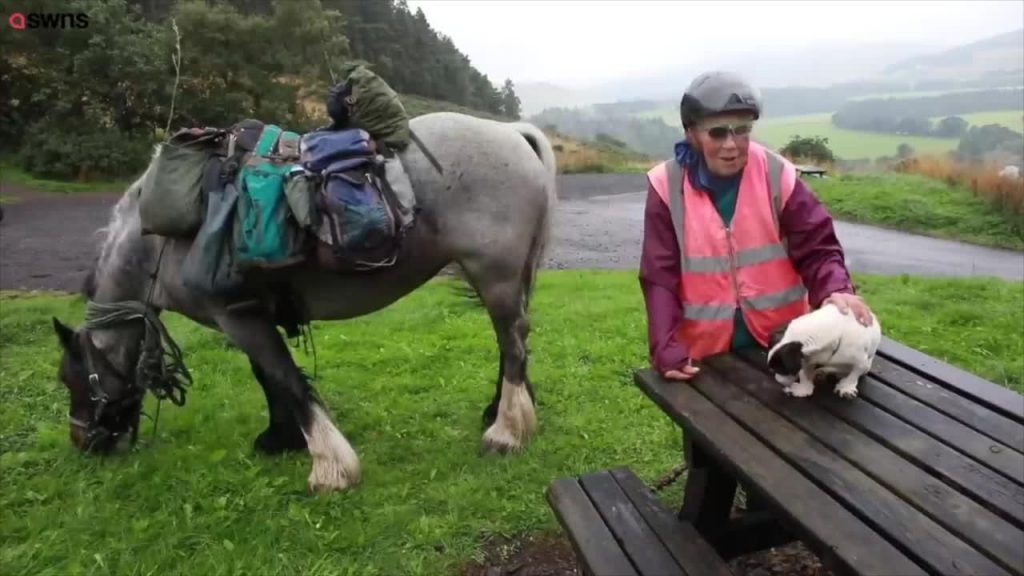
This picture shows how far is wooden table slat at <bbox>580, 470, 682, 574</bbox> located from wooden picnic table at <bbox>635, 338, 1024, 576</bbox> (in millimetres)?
295

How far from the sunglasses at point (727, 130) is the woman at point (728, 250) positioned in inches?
1.6

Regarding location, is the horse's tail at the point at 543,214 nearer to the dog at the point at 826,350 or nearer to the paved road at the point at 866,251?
the dog at the point at 826,350

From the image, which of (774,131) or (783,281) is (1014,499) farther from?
(774,131)

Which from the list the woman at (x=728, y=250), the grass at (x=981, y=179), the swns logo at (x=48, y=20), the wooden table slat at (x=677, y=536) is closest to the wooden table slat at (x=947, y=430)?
the woman at (x=728, y=250)

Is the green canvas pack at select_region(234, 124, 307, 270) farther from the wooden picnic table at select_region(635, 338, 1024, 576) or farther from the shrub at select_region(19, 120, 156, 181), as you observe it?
the shrub at select_region(19, 120, 156, 181)

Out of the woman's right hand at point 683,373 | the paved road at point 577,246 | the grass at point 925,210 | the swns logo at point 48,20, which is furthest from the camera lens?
the swns logo at point 48,20

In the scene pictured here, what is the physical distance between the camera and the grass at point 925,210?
11516 mm

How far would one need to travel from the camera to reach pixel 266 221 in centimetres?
316

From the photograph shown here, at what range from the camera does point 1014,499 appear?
5.32 ft

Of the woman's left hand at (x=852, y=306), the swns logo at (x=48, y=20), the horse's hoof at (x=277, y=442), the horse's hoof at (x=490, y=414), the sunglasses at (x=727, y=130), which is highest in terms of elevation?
the swns logo at (x=48, y=20)

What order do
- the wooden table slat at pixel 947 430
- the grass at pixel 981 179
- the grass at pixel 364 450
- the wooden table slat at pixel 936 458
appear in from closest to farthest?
the wooden table slat at pixel 936 458 < the wooden table slat at pixel 947 430 < the grass at pixel 364 450 < the grass at pixel 981 179

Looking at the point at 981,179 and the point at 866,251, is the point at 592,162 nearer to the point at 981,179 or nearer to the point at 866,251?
A: the point at 981,179

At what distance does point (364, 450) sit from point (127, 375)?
48.8 inches

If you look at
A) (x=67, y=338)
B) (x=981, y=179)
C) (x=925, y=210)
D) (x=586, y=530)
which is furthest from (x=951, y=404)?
(x=981, y=179)
